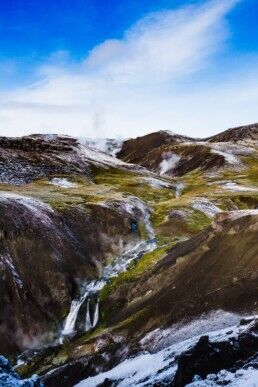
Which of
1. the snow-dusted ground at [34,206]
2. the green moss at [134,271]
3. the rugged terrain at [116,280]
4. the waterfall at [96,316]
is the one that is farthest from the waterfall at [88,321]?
the snow-dusted ground at [34,206]

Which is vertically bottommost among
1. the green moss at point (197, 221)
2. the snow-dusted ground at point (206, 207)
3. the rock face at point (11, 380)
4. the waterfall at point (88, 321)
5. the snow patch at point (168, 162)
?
the waterfall at point (88, 321)

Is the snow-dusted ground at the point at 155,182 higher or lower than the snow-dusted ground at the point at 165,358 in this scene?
higher

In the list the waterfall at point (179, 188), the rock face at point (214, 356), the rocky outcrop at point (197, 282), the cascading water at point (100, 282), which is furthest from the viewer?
the waterfall at point (179, 188)

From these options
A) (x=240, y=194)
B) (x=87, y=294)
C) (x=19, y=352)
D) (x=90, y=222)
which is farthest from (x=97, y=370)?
(x=240, y=194)

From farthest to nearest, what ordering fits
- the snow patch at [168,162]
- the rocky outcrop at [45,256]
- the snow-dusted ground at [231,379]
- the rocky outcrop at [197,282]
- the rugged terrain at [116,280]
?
the snow patch at [168,162] < the rocky outcrop at [45,256] < the rocky outcrop at [197,282] < the rugged terrain at [116,280] < the snow-dusted ground at [231,379]

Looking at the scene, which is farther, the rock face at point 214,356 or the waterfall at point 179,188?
the waterfall at point 179,188

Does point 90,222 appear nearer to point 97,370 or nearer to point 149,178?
point 97,370

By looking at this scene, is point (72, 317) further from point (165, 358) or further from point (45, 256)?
point (165, 358)

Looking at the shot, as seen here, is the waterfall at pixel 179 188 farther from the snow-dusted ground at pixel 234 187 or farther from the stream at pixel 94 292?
the stream at pixel 94 292
